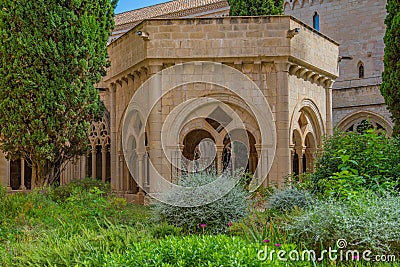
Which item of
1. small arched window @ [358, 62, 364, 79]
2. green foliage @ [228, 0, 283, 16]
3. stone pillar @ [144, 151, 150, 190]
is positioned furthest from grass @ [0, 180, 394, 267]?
small arched window @ [358, 62, 364, 79]

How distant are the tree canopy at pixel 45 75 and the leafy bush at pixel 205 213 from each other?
4928mm

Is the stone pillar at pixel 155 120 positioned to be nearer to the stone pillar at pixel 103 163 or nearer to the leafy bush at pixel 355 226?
the stone pillar at pixel 103 163

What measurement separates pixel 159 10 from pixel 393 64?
52.5 ft

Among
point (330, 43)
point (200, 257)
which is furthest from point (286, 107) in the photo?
point (200, 257)

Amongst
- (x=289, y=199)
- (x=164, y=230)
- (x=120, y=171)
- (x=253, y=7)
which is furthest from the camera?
(x=253, y=7)

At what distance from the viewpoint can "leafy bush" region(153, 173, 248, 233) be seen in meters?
7.09

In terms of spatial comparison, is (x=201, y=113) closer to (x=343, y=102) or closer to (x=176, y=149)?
(x=176, y=149)

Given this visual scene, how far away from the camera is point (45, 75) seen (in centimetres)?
1138

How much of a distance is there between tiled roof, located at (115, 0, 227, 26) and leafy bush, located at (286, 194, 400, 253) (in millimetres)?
19550

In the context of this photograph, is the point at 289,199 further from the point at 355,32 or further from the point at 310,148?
the point at 355,32

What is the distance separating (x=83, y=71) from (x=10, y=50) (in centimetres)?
153

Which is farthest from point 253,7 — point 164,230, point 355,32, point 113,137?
point 164,230

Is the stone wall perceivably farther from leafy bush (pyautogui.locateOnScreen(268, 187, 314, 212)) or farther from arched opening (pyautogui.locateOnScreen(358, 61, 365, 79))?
leafy bush (pyautogui.locateOnScreen(268, 187, 314, 212))

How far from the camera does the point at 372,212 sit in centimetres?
516
